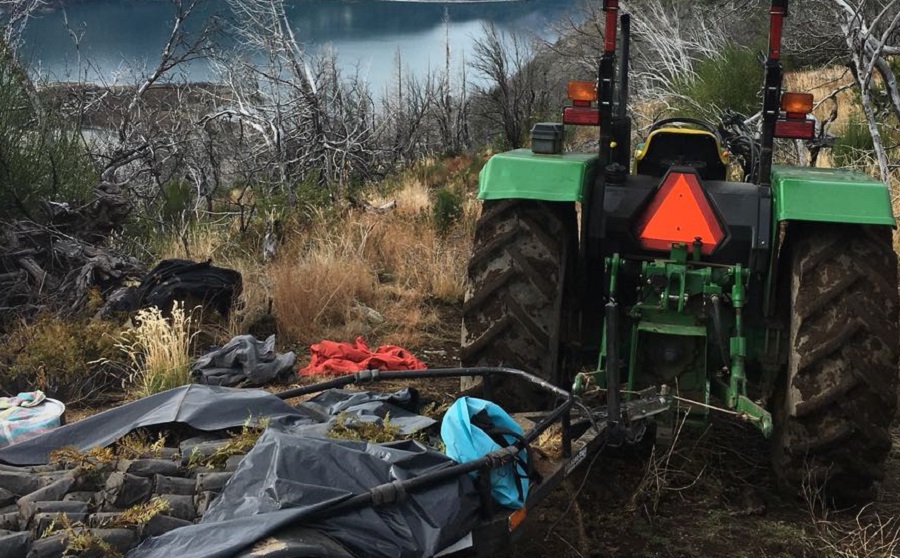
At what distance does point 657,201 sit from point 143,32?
38.3m

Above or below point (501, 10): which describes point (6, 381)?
below

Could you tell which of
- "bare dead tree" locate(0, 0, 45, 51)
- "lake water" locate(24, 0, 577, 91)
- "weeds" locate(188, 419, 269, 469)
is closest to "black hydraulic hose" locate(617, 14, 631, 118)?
"weeds" locate(188, 419, 269, 469)

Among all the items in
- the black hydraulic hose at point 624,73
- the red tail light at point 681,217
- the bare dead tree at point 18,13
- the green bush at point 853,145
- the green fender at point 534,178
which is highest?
the bare dead tree at point 18,13

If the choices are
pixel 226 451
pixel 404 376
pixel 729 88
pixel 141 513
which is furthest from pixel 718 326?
pixel 729 88

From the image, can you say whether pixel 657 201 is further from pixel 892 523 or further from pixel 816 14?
pixel 816 14

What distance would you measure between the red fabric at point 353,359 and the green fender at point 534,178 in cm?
210

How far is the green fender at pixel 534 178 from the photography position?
4.28 metres

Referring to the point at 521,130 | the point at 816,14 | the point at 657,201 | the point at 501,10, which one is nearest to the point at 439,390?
the point at 657,201

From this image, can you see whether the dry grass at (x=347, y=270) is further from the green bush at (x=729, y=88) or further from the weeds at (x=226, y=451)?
the green bush at (x=729, y=88)

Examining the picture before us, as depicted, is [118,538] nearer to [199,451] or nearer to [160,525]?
[160,525]

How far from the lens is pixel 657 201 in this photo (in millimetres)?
4402

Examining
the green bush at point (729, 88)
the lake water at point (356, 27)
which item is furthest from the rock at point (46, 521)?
the lake water at point (356, 27)

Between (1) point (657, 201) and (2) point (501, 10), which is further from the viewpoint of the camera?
(2) point (501, 10)

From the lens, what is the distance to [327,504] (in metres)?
2.59
